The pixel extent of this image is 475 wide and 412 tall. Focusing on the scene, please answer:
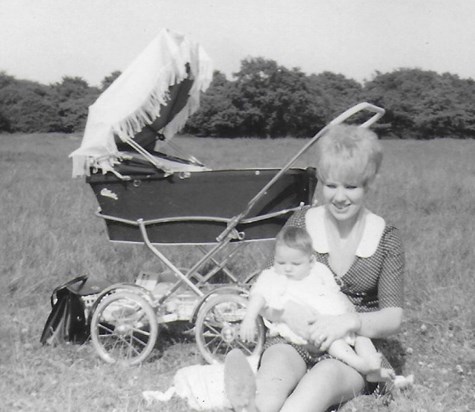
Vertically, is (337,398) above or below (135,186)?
below

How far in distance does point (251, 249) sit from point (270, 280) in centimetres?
276

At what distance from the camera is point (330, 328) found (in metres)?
2.50

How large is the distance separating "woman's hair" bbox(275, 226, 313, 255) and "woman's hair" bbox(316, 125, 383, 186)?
217mm

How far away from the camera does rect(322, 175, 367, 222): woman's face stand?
2.63 metres

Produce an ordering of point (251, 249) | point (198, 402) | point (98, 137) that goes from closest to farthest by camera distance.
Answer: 1. point (198, 402)
2. point (98, 137)
3. point (251, 249)

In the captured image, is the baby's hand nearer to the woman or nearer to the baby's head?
the woman

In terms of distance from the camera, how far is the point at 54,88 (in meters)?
48.6

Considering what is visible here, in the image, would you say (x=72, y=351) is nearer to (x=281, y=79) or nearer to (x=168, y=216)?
(x=168, y=216)

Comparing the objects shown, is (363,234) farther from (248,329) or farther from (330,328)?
(248,329)

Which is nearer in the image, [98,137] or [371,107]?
[371,107]

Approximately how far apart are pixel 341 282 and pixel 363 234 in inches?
8.1

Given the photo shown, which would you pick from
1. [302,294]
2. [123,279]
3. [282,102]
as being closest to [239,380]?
[302,294]

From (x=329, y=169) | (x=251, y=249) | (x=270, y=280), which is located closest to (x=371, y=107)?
(x=329, y=169)

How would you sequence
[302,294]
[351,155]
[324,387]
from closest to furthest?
1. [324,387]
2. [351,155]
3. [302,294]
